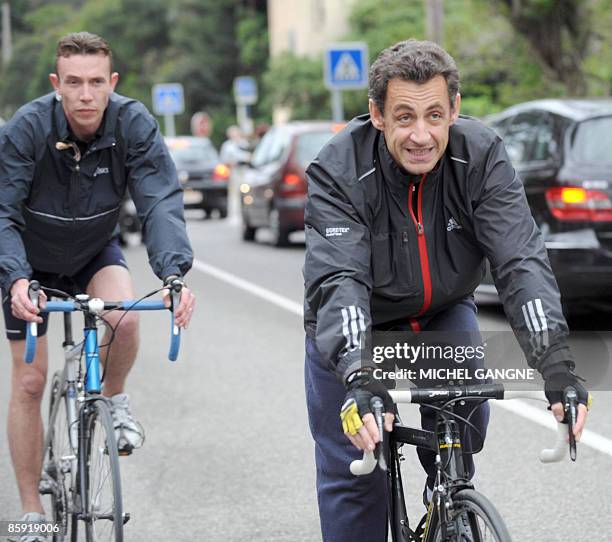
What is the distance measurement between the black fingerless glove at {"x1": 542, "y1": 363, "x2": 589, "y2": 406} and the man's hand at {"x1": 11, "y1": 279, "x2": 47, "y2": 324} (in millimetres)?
1908

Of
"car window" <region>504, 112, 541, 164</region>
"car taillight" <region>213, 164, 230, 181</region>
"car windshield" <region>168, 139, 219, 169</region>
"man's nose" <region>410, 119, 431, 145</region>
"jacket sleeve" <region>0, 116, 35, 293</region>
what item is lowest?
"car taillight" <region>213, 164, 230, 181</region>

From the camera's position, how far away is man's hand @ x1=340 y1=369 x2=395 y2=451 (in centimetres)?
336

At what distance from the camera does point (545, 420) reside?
25.4 feet

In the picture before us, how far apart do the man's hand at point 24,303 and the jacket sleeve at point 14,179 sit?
11 centimetres

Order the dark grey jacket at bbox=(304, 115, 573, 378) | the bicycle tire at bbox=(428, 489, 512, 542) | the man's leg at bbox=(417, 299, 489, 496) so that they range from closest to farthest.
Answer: the bicycle tire at bbox=(428, 489, 512, 542), the dark grey jacket at bbox=(304, 115, 573, 378), the man's leg at bbox=(417, 299, 489, 496)

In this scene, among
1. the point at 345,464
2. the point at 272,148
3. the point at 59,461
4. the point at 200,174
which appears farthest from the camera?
the point at 200,174

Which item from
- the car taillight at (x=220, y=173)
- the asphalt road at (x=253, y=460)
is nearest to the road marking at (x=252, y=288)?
the asphalt road at (x=253, y=460)

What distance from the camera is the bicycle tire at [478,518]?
10.8ft

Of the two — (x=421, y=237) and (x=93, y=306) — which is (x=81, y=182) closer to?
(x=93, y=306)

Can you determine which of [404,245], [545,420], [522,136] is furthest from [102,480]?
[522,136]

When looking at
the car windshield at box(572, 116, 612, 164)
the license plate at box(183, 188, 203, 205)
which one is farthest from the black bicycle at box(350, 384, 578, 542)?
the license plate at box(183, 188, 203, 205)

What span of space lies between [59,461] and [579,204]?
17.7 feet

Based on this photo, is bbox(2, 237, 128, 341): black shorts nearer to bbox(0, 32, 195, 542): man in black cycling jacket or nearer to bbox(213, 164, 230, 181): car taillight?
bbox(0, 32, 195, 542): man in black cycling jacket

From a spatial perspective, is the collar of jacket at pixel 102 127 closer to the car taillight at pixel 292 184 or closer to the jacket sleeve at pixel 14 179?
the jacket sleeve at pixel 14 179
